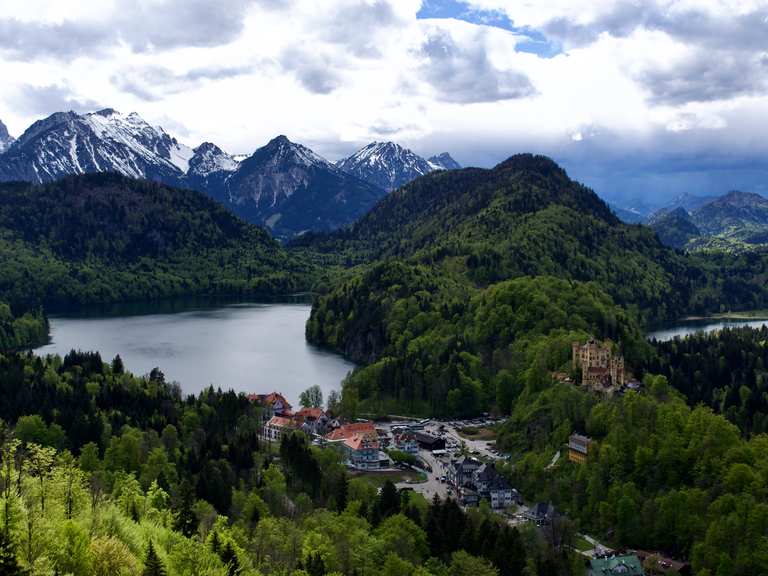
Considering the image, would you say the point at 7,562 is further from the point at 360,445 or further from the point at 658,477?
the point at 658,477

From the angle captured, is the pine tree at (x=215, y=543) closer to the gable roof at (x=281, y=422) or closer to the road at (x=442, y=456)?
the road at (x=442, y=456)

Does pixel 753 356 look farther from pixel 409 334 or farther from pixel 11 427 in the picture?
pixel 11 427

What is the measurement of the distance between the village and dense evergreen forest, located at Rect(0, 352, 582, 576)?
3542 millimetres

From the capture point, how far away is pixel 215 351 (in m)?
153

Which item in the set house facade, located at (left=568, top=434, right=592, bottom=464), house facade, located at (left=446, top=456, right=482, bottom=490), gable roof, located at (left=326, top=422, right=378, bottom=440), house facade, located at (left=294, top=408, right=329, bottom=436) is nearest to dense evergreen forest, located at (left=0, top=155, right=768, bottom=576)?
house facade, located at (left=568, top=434, right=592, bottom=464)

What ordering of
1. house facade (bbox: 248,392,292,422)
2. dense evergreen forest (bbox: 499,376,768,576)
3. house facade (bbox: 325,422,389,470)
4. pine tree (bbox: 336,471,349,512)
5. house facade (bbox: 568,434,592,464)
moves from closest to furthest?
1. dense evergreen forest (bbox: 499,376,768,576)
2. pine tree (bbox: 336,471,349,512)
3. house facade (bbox: 568,434,592,464)
4. house facade (bbox: 325,422,389,470)
5. house facade (bbox: 248,392,292,422)

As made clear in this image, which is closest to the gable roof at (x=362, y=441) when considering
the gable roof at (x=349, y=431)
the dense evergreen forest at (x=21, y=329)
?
the gable roof at (x=349, y=431)

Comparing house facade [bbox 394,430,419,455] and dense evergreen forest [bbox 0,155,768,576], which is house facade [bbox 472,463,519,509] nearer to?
dense evergreen forest [bbox 0,155,768,576]

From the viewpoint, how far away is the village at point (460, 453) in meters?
65.2

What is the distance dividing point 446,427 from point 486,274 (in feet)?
305

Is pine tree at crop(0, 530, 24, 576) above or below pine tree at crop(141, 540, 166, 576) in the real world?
above

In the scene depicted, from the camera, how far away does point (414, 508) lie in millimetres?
64500

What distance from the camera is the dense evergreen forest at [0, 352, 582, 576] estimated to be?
37906mm

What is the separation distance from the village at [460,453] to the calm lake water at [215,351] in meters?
19.6
